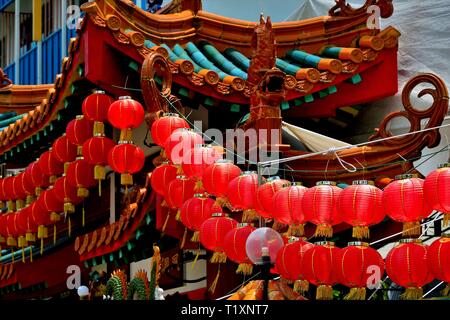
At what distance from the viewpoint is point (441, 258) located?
12.6 metres

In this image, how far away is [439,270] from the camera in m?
12.7

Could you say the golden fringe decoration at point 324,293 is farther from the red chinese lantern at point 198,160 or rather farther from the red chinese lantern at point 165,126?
the red chinese lantern at point 165,126

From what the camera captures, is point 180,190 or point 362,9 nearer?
point 180,190

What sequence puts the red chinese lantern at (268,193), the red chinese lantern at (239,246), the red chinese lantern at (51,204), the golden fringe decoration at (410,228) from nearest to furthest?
1. the golden fringe decoration at (410,228)
2. the red chinese lantern at (268,193)
3. the red chinese lantern at (239,246)
4. the red chinese lantern at (51,204)

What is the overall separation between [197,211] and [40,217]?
4754mm

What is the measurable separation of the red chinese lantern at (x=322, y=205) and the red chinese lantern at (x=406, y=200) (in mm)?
638

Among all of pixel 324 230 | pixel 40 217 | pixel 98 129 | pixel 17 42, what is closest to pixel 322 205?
pixel 324 230

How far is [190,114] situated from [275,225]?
331 centimetres

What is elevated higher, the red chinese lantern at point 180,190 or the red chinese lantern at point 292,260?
the red chinese lantern at point 180,190

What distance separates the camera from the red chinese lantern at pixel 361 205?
1348 centimetres

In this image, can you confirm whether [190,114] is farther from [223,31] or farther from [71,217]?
[71,217]

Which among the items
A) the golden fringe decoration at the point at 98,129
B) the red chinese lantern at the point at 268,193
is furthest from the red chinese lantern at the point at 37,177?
the red chinese lantern at the point at 268,193

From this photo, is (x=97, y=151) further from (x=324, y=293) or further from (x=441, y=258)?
(x=441, y=258)
